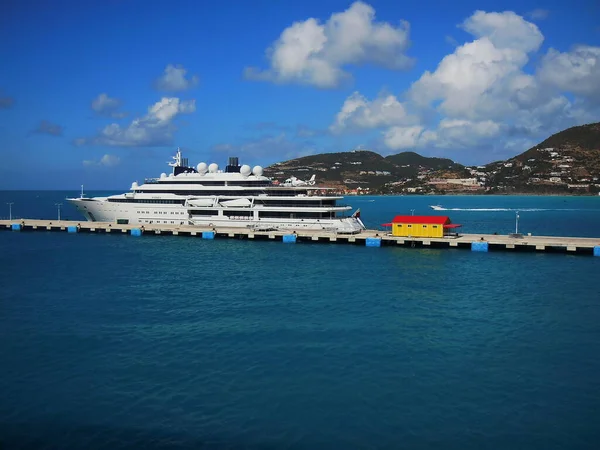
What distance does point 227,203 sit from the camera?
6850 cm

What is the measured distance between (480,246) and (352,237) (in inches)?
580

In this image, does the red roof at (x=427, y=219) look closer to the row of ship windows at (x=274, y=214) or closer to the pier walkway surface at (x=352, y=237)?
the pier walkway surface at (x=352, y=237)

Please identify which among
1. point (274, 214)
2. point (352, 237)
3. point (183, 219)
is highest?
point (274, 214)

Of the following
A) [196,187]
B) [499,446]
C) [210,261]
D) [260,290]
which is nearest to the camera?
[499,446]

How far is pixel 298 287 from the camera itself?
1416 inches

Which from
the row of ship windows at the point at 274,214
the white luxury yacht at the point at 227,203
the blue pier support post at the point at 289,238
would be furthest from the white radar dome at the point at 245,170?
the blue pier support post at the point at 289,238

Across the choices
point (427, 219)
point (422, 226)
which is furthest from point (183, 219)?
point (427, 219)

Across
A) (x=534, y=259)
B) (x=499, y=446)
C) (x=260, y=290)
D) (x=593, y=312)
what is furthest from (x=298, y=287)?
(x=534, y=259)

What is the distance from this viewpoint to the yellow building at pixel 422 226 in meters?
55.9

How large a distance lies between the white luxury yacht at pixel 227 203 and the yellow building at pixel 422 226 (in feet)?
23.9

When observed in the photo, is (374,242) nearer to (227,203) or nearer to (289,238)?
(289,238)

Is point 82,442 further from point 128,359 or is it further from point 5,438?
point 128,359

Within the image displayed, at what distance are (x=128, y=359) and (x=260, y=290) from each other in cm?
1421

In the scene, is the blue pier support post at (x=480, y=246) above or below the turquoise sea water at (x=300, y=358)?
above
